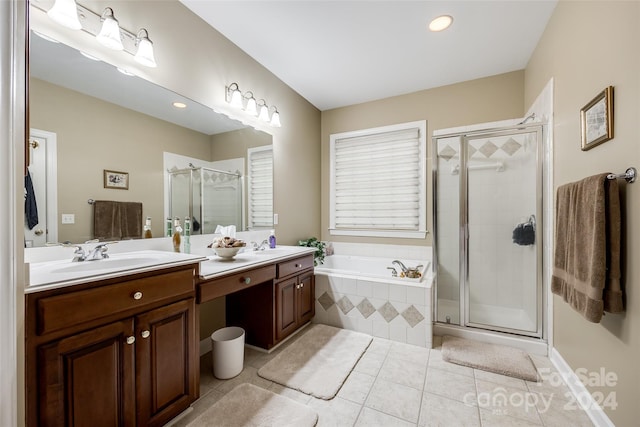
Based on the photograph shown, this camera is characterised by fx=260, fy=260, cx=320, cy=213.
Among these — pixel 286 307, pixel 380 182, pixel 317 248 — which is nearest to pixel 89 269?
pixel 286 307

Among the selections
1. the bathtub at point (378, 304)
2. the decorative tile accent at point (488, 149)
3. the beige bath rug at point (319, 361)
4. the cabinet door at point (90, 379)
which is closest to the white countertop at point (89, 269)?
the cabinet door at point (90, 379)

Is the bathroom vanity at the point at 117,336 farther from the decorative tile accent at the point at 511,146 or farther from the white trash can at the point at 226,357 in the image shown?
the decorative tile accent at the point at 511,146

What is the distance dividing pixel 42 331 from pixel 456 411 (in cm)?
202

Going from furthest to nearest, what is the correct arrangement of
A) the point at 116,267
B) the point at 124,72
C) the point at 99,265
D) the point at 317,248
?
the point at 317,248 → the point at 124,72 → the point at 99,265 → the point at 116,267

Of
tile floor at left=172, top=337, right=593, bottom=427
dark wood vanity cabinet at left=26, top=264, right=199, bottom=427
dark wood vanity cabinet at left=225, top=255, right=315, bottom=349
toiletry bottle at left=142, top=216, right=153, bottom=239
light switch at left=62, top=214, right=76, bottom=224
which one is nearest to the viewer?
dark wood vanity cabinet at left=26, top=264, right=199, bottom=427

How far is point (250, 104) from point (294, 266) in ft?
5.05

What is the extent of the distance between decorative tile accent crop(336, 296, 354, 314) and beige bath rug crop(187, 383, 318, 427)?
3.58 feet

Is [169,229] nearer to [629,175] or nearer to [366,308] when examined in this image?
[366,308]

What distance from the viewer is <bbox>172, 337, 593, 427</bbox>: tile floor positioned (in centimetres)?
146

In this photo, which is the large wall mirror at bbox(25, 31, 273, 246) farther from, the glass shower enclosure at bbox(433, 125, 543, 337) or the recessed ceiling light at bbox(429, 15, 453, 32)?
the glass shower enclosure at bbox(433, 125, 543, 337)

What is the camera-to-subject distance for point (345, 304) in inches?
102

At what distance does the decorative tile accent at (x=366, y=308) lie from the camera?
8.07ft

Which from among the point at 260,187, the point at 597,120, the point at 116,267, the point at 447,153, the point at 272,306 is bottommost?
the point at 272,306

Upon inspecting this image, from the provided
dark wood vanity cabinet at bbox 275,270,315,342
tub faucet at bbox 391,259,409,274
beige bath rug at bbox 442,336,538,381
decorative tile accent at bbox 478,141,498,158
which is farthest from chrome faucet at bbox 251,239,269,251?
decorative tile accent at bbox 478,141,498,158
